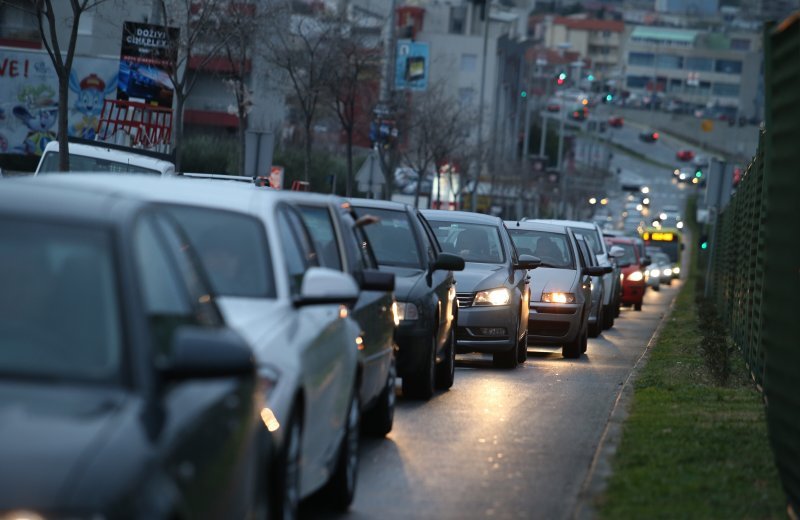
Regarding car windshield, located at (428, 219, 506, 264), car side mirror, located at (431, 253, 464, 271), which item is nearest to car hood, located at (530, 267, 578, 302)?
car windshield, located at (428, 219, 506, 264)

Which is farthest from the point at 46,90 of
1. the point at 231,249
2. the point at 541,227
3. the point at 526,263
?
the point at 231,249

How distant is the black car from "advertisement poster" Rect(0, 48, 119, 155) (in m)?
37.6

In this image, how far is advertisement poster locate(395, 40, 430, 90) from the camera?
70250mm

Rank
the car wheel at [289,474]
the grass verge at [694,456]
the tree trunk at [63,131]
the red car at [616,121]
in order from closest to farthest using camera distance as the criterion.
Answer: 1. the car wheel at [289,474]
2. the grass verge at [694,456]
3. the tree trunk at [63,131]
4. the red car at [616,121]

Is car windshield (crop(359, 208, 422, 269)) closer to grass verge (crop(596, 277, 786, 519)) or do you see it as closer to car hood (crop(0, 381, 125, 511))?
grass verge (crop(596, 277, 786, 519))

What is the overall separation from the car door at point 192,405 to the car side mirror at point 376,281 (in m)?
4.27

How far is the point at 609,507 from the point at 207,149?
55508mm

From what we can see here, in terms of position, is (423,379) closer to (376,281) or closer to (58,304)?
(376,281)

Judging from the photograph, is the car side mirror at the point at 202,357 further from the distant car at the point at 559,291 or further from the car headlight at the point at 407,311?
the distant car at the point at 559,291

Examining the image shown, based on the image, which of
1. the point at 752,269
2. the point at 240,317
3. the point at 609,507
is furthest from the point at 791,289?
the point at 752,269

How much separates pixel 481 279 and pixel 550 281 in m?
4.19

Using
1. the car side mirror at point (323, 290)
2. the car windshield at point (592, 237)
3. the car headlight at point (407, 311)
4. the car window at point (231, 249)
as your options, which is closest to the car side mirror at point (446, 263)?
the car headlight at point (407, 311)

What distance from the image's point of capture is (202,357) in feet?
16.4

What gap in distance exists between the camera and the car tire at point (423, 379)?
578 inches
